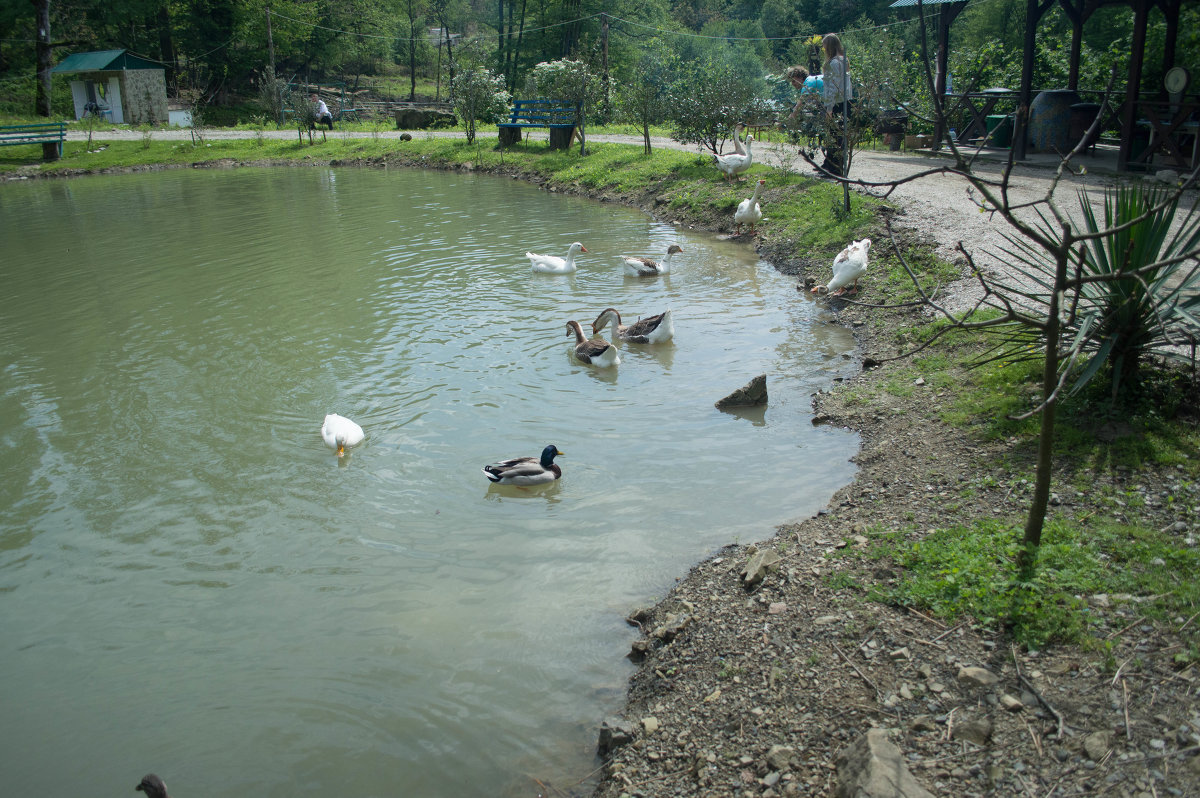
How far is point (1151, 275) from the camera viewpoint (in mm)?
5691

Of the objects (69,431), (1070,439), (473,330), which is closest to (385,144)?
(473,330)

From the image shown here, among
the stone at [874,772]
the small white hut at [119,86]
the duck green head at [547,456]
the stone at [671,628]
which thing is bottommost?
the stone at [671,628]

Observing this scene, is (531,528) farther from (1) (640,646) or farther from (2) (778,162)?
(2) (778,162)

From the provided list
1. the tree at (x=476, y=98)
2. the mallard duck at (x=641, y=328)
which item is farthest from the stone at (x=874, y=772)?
the tree at (x=476, y=98)

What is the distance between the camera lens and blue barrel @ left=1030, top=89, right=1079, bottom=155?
18188 millimetres

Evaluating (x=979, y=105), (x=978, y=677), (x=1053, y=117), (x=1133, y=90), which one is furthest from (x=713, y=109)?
(x=978, y=677)

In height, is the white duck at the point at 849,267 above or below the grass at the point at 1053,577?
above

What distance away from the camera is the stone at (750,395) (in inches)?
308

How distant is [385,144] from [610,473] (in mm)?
30323

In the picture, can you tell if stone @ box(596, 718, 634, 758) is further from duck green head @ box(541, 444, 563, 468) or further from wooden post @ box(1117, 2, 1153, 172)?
wooden post @ box(1117, 2, 1153, 172)

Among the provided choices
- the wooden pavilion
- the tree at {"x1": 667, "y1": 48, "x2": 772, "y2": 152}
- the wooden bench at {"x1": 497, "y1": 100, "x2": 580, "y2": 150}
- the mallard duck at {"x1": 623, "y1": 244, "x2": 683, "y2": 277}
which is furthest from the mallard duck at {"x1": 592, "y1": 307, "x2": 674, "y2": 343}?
the wooden bench at {"x1": 497, "y1": 100, "x2": 580, "y2": 150}

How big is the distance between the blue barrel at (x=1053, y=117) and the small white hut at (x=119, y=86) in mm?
45357

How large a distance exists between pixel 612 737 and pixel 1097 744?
2.15 meters

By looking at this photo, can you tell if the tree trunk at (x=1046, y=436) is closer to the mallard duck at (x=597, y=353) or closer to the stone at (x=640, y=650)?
the stone at (x=640, y=650)
